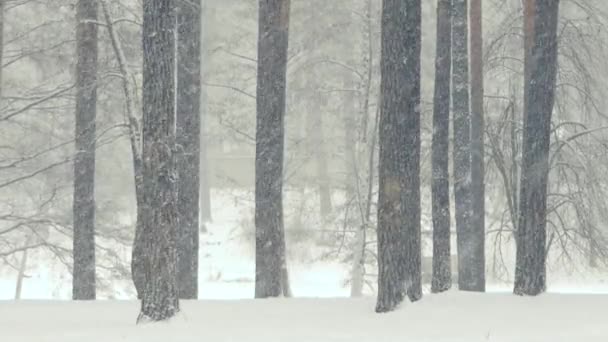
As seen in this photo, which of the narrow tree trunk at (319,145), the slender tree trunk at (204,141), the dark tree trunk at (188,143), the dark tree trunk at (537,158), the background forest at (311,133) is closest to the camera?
the dark tree trunk at (537,158)

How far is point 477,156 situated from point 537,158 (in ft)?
13.6

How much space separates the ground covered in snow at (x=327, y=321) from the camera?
31.7 feet

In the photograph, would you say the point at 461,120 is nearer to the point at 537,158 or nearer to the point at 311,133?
the point at 537,158

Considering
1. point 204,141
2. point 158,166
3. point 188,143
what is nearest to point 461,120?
point 188,143

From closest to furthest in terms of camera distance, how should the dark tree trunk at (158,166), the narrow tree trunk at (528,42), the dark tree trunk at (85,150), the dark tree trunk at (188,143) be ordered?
the dark tree trunk at (158,166)
the narrow tree trunk at (528,42)
the dark tree trunk at (188,143)
the dark tree trunk at (85,150)

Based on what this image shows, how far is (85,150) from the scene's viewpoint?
584 inches

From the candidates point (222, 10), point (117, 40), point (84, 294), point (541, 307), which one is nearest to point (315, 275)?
point (222, 10)

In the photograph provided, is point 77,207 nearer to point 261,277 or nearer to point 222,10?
point 261,277

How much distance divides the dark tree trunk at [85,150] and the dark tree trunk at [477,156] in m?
6.72

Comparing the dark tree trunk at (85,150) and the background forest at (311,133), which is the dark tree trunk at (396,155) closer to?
the background forest at (311,133)

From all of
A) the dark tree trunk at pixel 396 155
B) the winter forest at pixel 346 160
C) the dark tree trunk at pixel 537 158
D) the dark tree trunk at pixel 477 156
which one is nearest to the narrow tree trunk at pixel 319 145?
the winter forest at pixel 346 160

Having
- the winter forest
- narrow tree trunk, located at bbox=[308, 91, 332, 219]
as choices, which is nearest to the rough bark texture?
the winter forest

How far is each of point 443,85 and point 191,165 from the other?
422cm

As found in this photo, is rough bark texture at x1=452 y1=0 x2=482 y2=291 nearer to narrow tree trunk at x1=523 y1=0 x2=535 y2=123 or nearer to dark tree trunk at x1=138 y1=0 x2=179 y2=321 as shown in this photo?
narrow tree trunk at x1=523 y1=0 x2=535 y2=123
